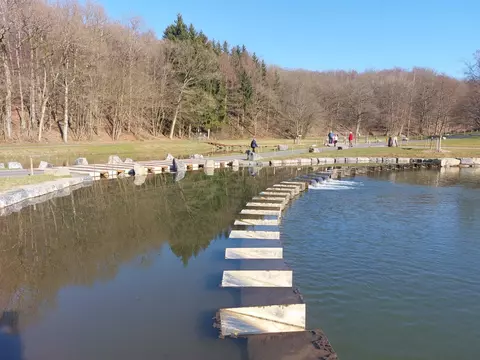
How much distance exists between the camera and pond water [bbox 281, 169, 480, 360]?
15.7 ft

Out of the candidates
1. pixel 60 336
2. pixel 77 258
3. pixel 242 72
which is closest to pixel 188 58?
pixel 242 72

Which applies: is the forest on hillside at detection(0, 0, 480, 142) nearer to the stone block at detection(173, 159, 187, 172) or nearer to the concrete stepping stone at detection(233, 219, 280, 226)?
the stone block at detection(173, 159, 187, 172)

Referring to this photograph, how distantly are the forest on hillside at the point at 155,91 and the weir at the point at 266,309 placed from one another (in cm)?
2785

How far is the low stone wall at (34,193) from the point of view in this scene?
1153cm

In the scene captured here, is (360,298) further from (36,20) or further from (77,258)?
(36,20)

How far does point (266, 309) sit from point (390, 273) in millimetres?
3163

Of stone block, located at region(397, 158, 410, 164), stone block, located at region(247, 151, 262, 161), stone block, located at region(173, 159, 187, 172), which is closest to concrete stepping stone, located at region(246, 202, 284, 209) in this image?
stone block, located at region(173, 159, 187, 172)

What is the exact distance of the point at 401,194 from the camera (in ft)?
48.8

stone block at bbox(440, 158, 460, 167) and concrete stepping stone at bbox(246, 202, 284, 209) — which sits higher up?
stone block at bbox(440, 158, 460, 167)

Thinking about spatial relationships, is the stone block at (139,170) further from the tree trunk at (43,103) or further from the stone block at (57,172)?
the tree trunk at (43,103)

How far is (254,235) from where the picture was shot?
870 centimetres

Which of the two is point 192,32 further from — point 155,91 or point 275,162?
point 275,162

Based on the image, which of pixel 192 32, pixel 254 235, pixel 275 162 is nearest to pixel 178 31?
pixel 192 32

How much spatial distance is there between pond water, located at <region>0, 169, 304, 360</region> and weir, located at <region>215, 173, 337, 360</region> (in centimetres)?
20
